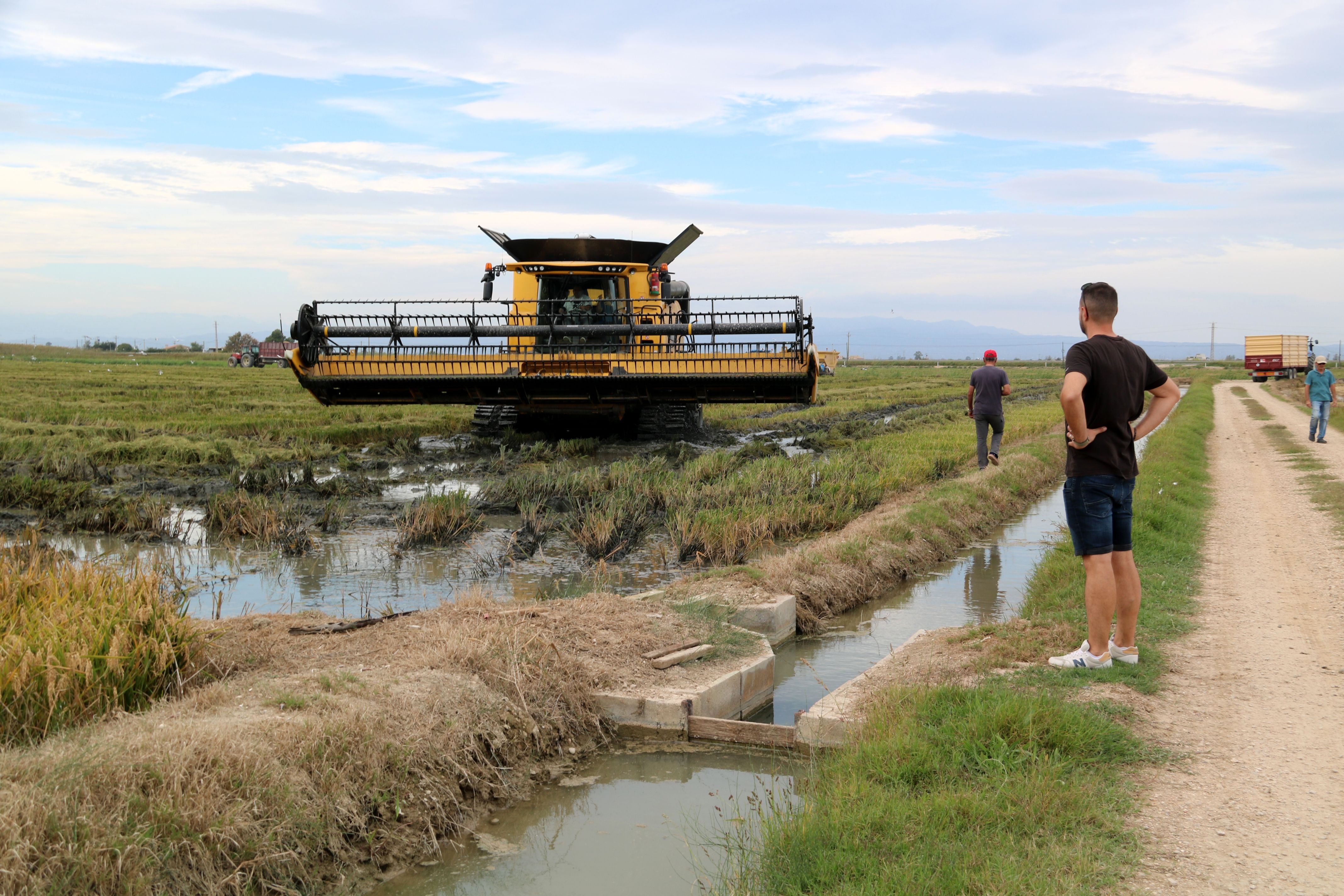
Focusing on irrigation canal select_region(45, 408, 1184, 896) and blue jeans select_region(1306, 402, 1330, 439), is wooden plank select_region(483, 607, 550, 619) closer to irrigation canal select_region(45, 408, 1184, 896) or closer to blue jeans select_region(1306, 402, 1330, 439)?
irrigation canal select_region(45, 408, 1184, 896)

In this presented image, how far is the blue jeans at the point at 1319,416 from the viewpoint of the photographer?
21.2m

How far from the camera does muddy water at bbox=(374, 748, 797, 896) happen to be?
418 cm

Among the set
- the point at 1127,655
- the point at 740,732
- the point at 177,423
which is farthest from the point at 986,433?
the point at 177,423

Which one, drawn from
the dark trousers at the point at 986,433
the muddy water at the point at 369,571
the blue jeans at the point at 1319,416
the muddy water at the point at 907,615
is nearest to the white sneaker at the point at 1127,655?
the muddy water at the point at 907,615

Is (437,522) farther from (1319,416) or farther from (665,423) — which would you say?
(1319,416)

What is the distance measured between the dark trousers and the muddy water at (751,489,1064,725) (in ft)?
8.37

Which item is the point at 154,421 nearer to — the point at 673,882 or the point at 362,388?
the point at 362,388

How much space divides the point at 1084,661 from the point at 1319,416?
19405mm

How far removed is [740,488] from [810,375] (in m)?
4.40

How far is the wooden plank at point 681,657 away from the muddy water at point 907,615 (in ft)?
1.66

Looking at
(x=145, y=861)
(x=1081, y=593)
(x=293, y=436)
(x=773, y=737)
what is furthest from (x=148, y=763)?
(x=293, y=436)

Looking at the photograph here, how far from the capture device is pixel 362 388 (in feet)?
56.5

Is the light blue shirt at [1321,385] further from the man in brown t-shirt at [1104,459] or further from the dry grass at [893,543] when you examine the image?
the man in brown t-shirt at [1104,459]

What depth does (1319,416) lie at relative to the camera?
21422mm
